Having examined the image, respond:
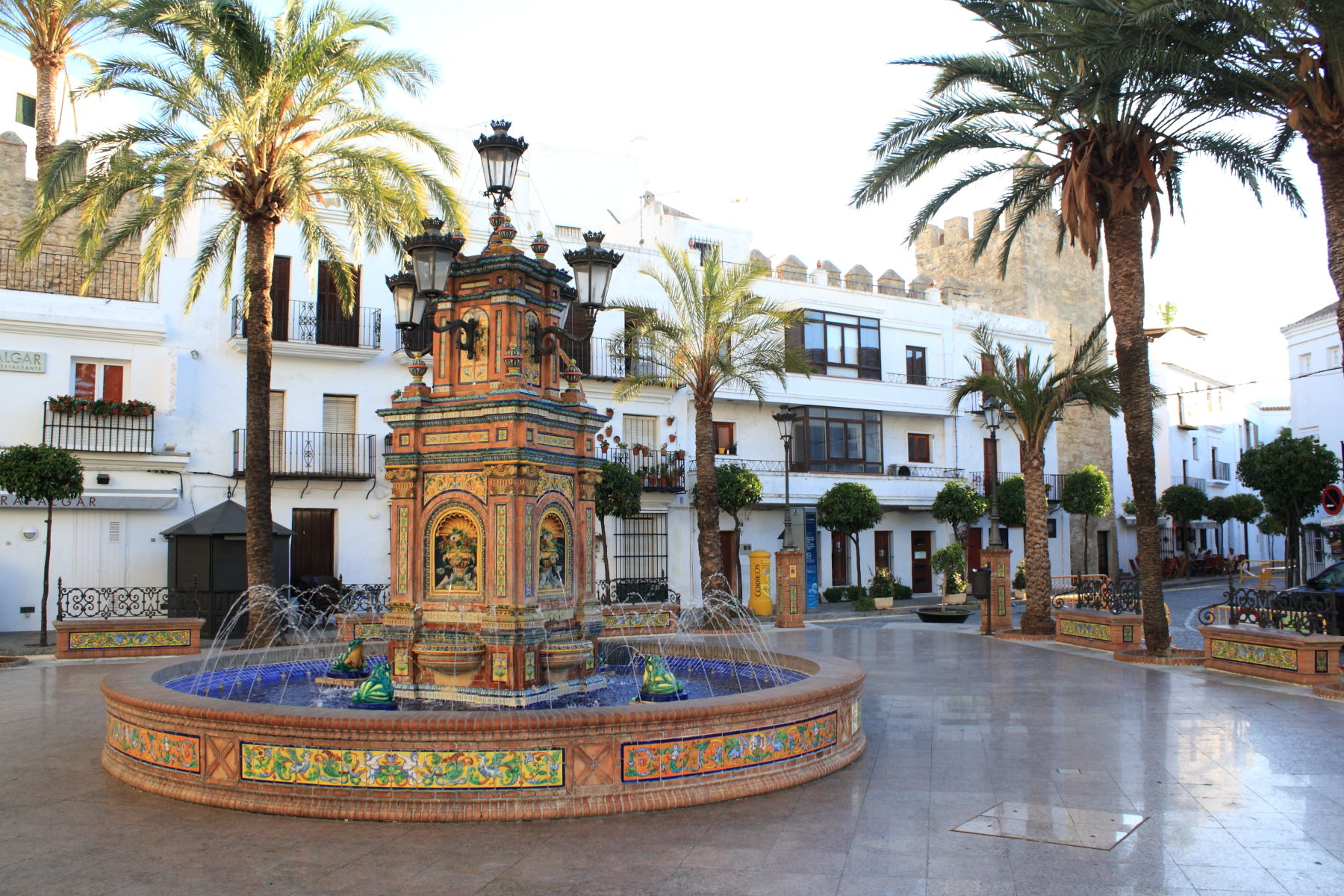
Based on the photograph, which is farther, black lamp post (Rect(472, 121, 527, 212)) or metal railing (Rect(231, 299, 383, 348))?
metal railing (Rect(231, 299, 383, 348))

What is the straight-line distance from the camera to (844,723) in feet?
27.1

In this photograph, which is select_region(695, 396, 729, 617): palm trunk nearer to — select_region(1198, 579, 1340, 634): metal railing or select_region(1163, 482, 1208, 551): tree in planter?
select_region(1198, 579, 1340, 634): metal railing

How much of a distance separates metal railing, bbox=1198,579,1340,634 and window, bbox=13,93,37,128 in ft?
110

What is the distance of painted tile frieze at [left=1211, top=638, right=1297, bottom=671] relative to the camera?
508 inches

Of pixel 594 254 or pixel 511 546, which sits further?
pixel 594 254

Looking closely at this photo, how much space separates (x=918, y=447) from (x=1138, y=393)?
1924 centimetres

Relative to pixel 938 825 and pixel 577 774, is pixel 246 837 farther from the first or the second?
pixel 938 825

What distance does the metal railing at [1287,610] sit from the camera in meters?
14.7

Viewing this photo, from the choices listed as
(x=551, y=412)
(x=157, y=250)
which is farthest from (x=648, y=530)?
(x=551, y=412)

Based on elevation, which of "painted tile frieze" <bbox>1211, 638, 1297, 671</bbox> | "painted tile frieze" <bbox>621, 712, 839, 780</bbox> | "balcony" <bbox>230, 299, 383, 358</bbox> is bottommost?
"painted tile frieze" <bbox>1211, 638, 1297, 671</bbox>

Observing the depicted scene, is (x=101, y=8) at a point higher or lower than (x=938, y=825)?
higher

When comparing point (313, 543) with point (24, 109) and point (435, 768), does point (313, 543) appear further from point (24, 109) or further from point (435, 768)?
point (435, 768)

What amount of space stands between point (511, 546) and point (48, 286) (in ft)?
61.9

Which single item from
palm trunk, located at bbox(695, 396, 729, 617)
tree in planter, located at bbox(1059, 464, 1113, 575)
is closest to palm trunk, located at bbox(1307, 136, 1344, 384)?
palm trunk, located at bbox(695, 396, 729, 617)
